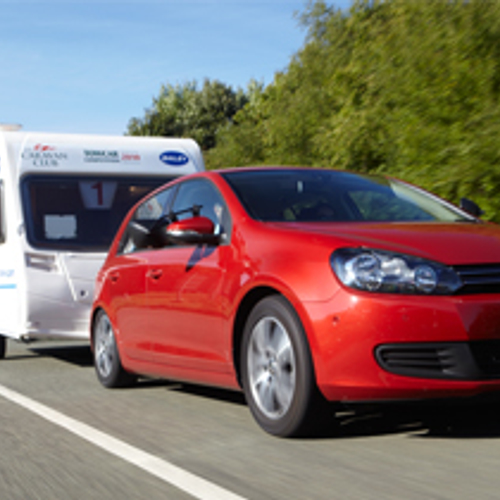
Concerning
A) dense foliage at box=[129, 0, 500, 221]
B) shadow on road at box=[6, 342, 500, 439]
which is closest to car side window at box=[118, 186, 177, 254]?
shadow on road at box=[6, 342, 500, 439]

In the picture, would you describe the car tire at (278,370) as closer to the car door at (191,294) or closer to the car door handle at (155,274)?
the car door at (191,294)

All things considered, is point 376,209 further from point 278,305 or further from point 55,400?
point 55,400

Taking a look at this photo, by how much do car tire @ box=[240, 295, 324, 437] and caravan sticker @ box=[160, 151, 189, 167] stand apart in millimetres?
6031

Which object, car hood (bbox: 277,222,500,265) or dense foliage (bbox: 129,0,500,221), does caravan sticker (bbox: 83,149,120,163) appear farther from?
car hood (bbox: 277,222,500,265)

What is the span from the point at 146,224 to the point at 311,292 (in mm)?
2561

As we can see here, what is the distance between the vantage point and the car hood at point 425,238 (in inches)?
198

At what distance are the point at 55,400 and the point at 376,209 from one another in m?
2.81

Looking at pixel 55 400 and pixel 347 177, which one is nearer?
pixel 347 177

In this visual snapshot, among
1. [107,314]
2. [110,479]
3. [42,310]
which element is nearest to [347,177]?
[107,314]

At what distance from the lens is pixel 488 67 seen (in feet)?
36.8

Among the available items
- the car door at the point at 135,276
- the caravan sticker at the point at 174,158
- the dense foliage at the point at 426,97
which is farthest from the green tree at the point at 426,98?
the car door at the point at 135,276

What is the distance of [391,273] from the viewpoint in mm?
4973

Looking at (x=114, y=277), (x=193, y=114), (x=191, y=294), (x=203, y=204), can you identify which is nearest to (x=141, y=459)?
(x=191, y=294)

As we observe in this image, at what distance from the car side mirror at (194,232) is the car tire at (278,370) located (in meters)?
0.70
